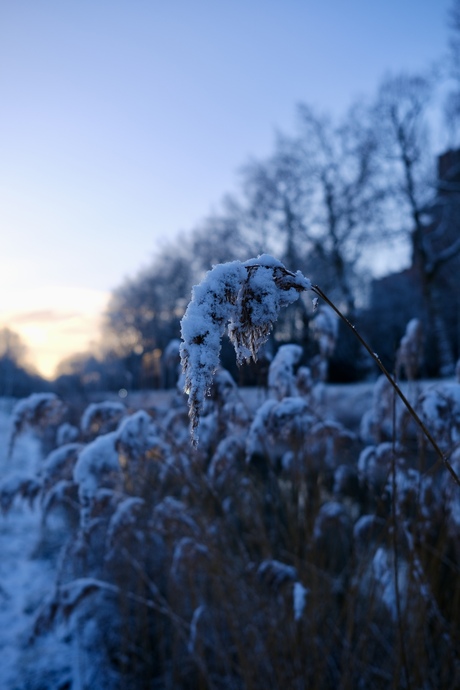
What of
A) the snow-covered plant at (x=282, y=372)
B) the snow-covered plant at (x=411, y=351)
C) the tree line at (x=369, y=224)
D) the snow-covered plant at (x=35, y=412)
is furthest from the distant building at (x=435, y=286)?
the snow-covered plant at (x=35, y=412)

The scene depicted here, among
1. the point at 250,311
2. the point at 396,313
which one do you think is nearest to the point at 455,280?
the point at 396,313

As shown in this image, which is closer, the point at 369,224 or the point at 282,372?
the point at 282,372

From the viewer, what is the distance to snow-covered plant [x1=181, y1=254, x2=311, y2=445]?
691 mm

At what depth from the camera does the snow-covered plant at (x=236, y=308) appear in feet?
2.27

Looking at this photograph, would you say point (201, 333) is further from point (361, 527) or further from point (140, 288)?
point (140, 288)

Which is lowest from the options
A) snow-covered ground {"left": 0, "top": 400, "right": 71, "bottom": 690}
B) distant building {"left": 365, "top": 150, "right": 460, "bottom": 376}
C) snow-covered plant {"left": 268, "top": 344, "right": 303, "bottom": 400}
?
snow-covered ground {"left": 0, "top": 400, "right": 71, "bottom": 690}

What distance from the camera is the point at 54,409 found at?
2273 mm

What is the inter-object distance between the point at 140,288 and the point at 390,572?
27.4m

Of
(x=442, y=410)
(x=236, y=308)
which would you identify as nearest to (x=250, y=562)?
(x=442, y=410)

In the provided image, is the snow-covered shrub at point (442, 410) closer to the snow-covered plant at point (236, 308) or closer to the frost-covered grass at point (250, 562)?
the frost-covered grass at point (250, 562)

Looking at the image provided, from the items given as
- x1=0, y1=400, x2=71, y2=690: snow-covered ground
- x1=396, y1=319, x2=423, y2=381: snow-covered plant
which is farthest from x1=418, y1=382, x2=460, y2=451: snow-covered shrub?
x1=0, y1=400, x2=71, y2=690: snow-covered ground

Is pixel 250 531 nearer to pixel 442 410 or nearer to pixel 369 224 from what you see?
pixel 442 410

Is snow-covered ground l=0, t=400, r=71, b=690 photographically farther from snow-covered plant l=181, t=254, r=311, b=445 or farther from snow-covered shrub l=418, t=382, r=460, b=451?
snow-covered plant l=181, t=254, r=311, b=445

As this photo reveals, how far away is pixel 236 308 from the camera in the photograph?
2.39 feet
